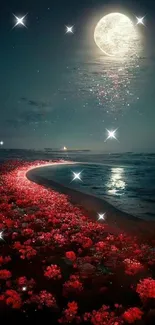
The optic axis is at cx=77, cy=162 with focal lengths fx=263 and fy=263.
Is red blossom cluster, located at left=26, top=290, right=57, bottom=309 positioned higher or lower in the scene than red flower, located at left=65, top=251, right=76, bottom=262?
lower

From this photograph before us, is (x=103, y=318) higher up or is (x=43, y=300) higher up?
(x=43, y=300)

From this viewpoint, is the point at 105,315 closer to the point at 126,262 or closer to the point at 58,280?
the point at 58,280

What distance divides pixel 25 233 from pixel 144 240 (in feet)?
19.5

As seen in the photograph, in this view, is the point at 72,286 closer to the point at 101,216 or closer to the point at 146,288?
the point at 146,288

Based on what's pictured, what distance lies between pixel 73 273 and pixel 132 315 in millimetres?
2889

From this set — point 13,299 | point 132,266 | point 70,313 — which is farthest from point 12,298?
point 132,266

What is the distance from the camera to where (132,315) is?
6.92 meters

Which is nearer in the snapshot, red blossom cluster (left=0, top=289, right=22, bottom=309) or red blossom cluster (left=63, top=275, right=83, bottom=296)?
red blossom cluster (left=0, top=289, right=22, bottom=309)

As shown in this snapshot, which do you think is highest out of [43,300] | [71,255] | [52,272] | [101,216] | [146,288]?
[101,216]

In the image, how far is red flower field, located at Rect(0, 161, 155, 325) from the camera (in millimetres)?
7027

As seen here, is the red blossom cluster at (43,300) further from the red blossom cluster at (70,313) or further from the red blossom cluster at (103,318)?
the red blossom cluster at (103,318)

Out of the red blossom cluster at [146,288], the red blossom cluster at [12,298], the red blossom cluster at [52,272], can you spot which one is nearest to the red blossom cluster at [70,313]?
the red blossom cluster at [12,298]

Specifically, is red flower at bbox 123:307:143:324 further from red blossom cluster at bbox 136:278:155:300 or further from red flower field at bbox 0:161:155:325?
red blossom cluster at bbox 136:278:155:300

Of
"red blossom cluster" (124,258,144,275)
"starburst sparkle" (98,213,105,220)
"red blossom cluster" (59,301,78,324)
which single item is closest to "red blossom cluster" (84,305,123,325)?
"red blossom cluster" (59,301,78,324)
